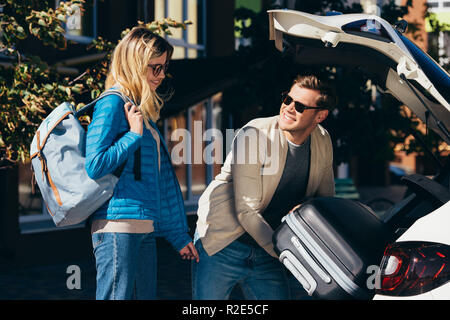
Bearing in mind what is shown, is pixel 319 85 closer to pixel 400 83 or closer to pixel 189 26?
pixel 400 83

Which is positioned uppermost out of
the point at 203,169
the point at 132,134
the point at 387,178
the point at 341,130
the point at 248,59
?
the point at 132,134

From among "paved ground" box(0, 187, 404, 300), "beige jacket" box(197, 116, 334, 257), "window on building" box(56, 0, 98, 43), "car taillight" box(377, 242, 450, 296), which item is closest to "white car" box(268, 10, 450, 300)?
"car taillight" box(377, 242, 450, 296)

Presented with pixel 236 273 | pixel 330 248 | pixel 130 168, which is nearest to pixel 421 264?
pixel 330 248

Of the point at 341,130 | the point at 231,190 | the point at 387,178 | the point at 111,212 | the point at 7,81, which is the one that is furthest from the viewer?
the point at 387,178

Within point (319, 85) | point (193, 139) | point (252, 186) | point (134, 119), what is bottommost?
point (193, 139)

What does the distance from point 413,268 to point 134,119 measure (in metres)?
1.40

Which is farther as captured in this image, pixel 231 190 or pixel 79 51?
pixel 79 51

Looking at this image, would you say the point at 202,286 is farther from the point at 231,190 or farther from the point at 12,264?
the point at 12,264

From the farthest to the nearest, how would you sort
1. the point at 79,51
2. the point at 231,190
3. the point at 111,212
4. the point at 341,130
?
the point at 79,51 < the point at 341,130 < the point at 231,190 < the point at 111,212

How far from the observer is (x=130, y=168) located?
10.6 ft

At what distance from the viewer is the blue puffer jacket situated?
3.09 meters
